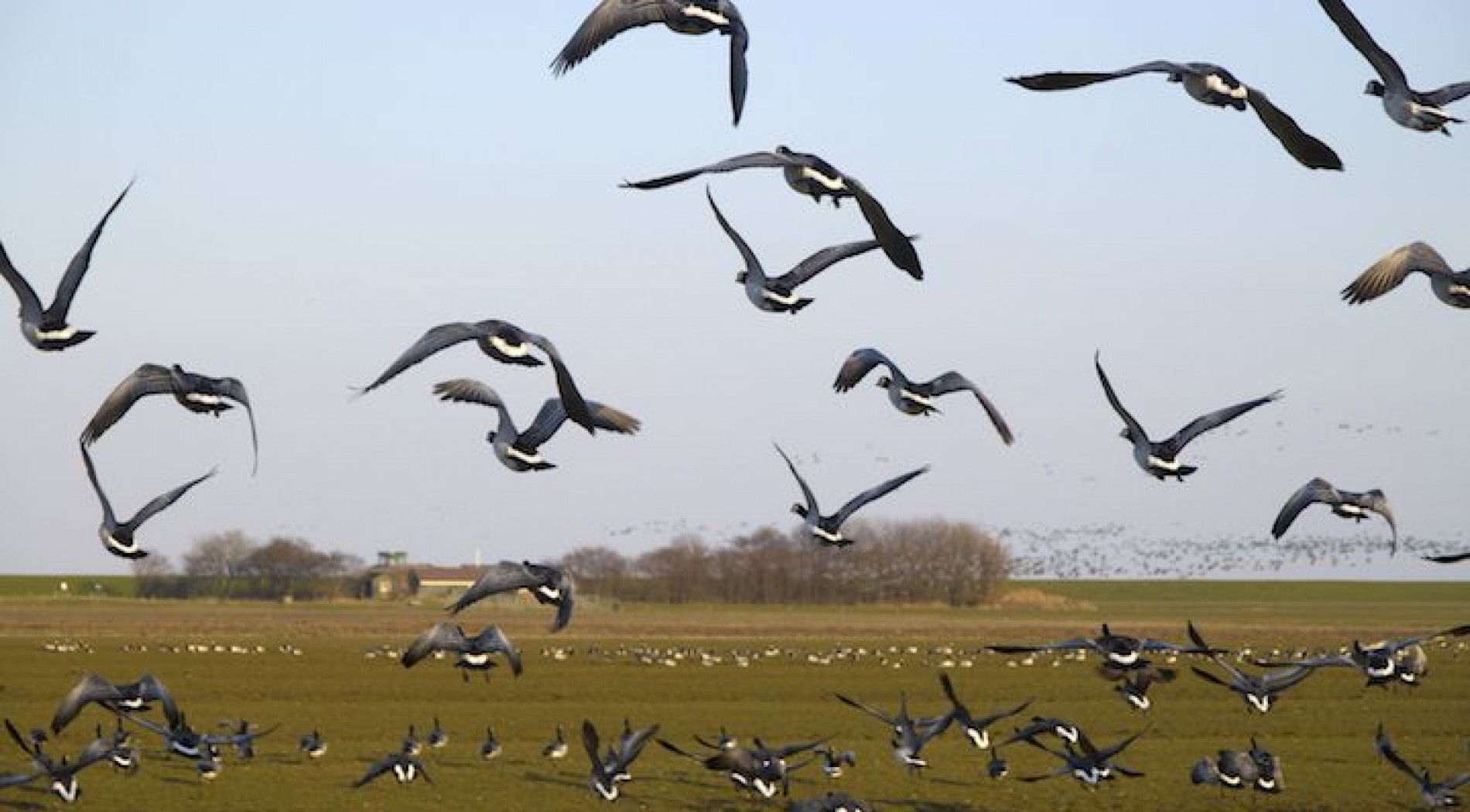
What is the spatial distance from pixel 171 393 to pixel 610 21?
6.21m

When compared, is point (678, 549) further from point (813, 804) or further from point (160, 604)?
point (813, 804)

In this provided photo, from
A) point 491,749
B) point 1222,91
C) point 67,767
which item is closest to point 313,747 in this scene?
point 491,749

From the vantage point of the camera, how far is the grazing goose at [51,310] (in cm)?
1959

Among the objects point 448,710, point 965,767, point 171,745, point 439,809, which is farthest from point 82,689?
point 448,710

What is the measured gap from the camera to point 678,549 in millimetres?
194125

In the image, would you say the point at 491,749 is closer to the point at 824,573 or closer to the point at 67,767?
the point at 67,767

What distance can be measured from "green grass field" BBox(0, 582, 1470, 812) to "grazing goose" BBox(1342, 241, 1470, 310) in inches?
585

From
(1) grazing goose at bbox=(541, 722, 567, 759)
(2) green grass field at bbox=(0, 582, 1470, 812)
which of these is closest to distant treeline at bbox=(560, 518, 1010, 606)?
(2) green grass field at bbox=(0, 582, 1470, 812)

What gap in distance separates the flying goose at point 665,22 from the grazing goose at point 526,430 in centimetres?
306

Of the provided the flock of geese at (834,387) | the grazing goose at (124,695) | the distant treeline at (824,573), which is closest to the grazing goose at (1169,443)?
the flock of geese at (834,387)

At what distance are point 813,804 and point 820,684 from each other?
35851 mm

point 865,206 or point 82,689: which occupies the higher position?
point 865,206

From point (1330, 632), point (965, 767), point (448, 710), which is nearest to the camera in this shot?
point (965, 767)

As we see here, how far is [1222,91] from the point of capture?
1692 centimetres
